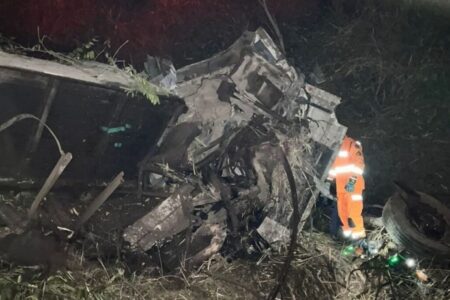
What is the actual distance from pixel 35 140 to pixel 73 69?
735 millimetres

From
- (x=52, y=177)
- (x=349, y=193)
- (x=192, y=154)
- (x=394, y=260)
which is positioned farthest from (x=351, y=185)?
(x=52, y=177)

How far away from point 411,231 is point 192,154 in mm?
2652

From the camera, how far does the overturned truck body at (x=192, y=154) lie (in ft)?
12.6

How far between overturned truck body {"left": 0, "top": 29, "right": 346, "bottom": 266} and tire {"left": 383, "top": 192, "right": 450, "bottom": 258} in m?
0.97

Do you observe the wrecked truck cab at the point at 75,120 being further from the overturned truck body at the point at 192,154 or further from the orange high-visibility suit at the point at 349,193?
the orange high-visibility suit at the point at 349,193

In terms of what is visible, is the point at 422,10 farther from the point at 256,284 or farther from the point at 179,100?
the point at 256,284

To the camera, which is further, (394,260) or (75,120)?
(394,260)

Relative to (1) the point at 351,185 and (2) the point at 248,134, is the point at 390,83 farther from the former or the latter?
(2) the point at 248,134

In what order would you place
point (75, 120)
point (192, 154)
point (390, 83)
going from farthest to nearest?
1. point (390, 83)
2. point (192, 154)
3. point (75, 120)

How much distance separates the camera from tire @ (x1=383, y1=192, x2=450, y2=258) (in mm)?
4613

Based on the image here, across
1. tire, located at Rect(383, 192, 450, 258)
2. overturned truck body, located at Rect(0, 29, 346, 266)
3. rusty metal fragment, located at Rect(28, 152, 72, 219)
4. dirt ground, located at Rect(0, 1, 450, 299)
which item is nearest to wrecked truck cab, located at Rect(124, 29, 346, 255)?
overturned truck body, located at Rect(0, 29, 346, 266)

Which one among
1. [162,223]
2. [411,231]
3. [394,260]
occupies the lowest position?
[394,260]

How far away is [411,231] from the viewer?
4.69 meters

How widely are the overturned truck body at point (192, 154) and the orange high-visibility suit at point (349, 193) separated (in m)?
0.17
